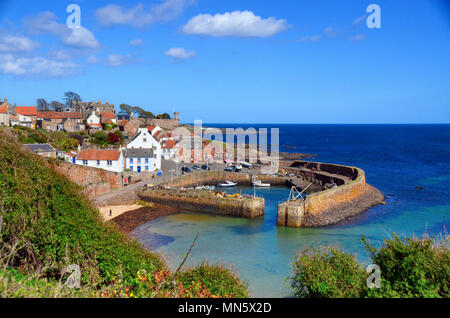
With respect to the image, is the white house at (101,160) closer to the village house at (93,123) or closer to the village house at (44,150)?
the village house at (44,150)

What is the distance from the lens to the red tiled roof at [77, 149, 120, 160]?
4044cm

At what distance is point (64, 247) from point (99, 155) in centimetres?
2880

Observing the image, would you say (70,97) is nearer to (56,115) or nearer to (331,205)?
(56,115)

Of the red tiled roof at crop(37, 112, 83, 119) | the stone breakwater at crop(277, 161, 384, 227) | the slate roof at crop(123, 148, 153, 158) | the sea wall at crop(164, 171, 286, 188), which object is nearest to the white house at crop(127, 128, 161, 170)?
the slate roof at crop(123, 148, 153, 158)

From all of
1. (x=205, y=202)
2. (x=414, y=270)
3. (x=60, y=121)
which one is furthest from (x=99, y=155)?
(x=414, y=270)

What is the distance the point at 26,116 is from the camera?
186 feet

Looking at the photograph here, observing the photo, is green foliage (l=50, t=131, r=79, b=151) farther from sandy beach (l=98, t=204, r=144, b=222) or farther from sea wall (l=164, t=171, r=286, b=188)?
sandy beach (l=98, t=204, r=144, b=222)

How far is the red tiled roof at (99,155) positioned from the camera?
133 feet

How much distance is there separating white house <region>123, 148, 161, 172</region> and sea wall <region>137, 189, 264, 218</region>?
9751mm

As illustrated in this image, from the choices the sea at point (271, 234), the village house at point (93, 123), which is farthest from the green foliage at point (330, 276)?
the village house at point (93, 123)

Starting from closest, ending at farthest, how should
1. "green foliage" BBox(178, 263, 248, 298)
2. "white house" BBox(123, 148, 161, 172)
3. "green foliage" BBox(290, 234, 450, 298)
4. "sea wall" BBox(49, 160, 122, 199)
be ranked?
"green foliage" BBox(290, 234, 450, 298)
"green foliage" BBox(178, 263, 248, 298)
"sea wall" BBox(49, 160, 122, 199)
"white house" BBox(123, 148, 161, 172)
